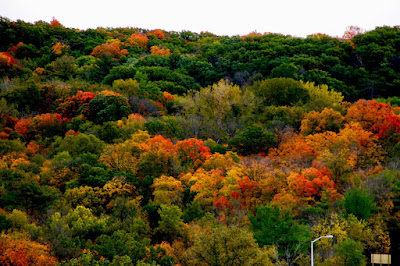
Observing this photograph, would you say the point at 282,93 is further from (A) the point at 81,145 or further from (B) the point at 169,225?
(B) the point at 169,225

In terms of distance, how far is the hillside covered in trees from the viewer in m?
32.5

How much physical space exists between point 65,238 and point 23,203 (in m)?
11.2

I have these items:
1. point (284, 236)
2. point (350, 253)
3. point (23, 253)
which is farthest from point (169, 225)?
point (350, 253)

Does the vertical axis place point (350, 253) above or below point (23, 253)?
below

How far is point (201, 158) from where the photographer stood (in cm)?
5259

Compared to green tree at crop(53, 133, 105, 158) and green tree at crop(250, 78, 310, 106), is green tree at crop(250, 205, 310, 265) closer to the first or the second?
green tree at crop(53, 133, 105, 158)

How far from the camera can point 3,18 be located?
10469 cm

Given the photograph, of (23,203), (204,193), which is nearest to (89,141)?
(23,203)

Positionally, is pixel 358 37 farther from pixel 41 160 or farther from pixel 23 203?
pixel 23 203

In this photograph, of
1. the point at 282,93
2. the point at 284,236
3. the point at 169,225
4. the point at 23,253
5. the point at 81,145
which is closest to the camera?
the point at 23,253

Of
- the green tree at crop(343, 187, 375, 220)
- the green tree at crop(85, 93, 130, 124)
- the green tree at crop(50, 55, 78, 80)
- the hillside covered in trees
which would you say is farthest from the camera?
the green tree at crop(50, 55, 78, 80)

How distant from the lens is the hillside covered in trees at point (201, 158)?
32.5 m

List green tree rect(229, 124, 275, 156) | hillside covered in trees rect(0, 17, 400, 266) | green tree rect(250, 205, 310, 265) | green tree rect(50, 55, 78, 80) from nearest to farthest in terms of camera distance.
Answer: green tree rect(250, 205, 310, 265), hillside covered in trees rect(0, 17, 400, 266), green tree rect(229, 124, 275, 156), green tree rect(50, 55, 78, 80)

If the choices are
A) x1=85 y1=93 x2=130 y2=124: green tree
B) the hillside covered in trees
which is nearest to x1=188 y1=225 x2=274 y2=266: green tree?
the hillside covered in trees
